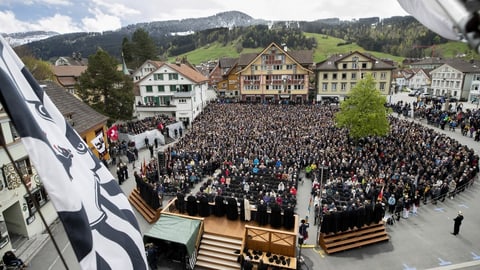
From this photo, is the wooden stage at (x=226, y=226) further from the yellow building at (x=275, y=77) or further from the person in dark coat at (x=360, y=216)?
the yellow building at (x=275, y=77)

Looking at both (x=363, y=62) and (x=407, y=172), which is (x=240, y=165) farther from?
(x=363, y=62)

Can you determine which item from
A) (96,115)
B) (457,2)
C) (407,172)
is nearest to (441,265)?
(407,172)

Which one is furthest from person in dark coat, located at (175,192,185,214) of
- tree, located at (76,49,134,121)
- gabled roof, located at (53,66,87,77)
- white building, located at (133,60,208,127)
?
gabled roof, located at (53,66,87,77)

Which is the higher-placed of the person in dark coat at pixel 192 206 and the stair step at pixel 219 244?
the person in dark coat at pixel 192 206

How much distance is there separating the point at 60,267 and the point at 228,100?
146 ft

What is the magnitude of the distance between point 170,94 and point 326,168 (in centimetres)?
3469

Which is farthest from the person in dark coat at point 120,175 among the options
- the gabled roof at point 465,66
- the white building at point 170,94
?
the gabled roof at point 465,66

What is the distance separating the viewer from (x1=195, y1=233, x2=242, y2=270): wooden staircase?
476 inches

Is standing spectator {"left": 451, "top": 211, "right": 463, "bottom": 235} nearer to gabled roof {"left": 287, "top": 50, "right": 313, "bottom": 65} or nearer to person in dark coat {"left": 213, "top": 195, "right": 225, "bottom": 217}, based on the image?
person in dark coat {"left": 213, "top": 195, "right": 225, "bottom": 217}

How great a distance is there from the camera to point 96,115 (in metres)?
24.0

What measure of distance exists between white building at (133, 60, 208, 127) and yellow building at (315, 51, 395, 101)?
76.1ft

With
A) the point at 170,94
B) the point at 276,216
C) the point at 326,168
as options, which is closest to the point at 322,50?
the point at 170,94

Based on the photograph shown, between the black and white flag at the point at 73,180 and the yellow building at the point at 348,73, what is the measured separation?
5167 centimetres

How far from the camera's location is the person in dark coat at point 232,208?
1362cm
